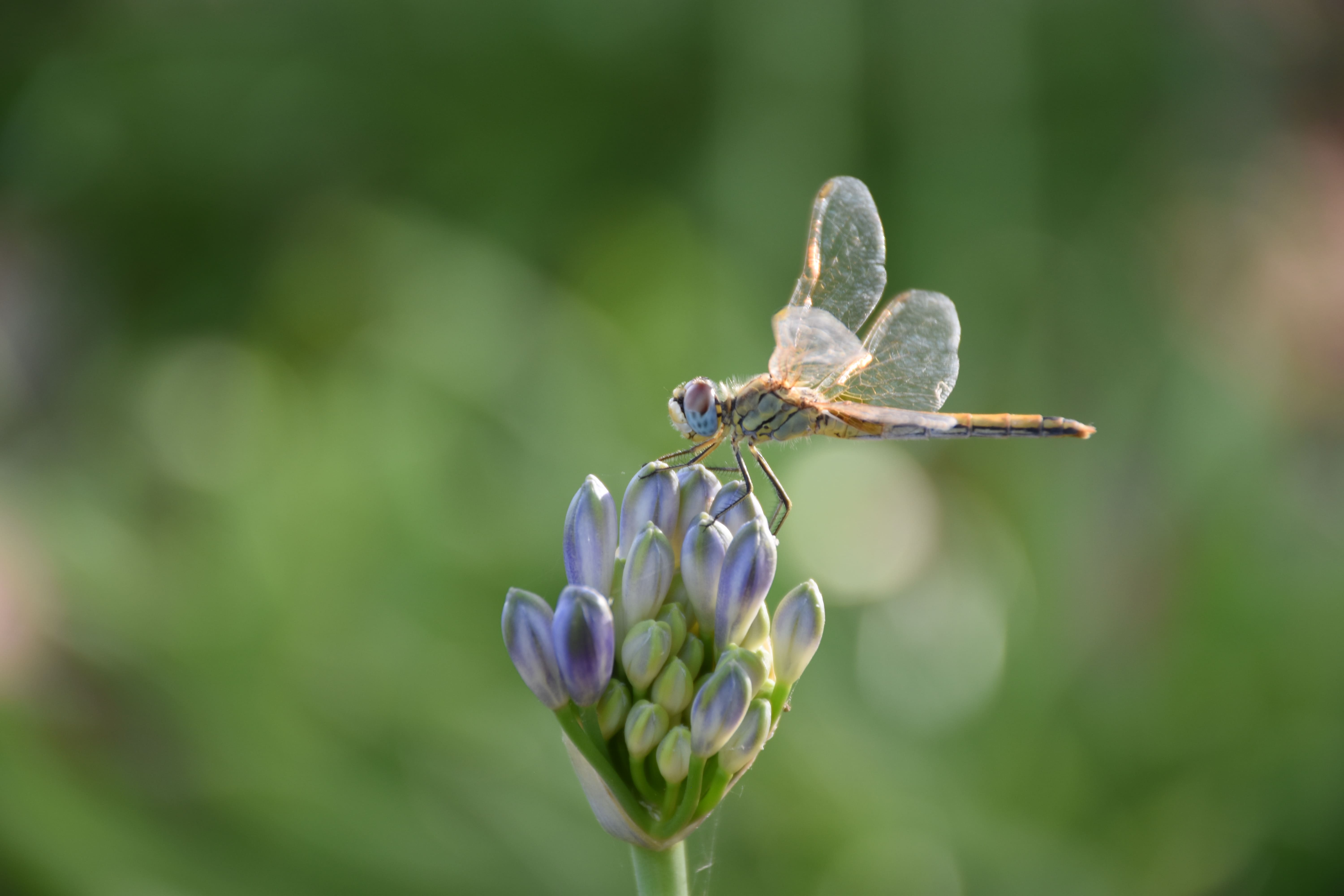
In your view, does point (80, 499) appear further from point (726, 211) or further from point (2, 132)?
point (726, 211)

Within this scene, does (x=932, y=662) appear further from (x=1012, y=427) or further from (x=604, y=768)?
(x=604, y=768)

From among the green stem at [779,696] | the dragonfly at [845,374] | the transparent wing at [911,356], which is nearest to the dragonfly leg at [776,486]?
the dragonfly at [845,374]

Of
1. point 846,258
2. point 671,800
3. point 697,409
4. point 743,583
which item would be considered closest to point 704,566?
point 743,583

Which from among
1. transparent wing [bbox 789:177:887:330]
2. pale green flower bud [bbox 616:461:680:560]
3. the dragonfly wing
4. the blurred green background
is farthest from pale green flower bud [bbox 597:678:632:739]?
the blurred green background

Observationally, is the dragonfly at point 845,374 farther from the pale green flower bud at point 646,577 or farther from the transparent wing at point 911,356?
the pale green flower bud at point 646,577

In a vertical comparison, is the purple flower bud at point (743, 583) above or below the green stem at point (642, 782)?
above

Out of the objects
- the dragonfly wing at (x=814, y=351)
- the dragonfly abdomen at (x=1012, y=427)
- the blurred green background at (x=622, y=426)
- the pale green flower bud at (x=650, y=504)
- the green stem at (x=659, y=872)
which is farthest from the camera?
the blurred green background at (x=622, y=426)

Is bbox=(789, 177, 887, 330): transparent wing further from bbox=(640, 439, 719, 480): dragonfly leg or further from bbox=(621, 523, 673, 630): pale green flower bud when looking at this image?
bbox=(621, 523, 673, 630): pale green flower bud
